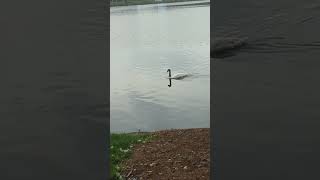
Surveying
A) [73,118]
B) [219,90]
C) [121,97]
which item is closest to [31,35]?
[73,118]

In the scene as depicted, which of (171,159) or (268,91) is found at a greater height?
(268,91)

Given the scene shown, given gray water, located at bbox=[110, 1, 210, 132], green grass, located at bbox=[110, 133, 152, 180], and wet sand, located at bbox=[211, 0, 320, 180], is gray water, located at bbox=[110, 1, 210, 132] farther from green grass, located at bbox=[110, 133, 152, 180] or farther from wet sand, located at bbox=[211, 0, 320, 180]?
wet sand, located at bbox=[211, 0, 320, 180]

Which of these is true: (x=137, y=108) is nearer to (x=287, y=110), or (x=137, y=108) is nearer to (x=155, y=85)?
(x=155, y=85)

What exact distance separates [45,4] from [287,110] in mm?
1661

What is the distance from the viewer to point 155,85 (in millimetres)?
14414

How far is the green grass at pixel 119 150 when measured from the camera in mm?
5054

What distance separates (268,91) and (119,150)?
3431 mm

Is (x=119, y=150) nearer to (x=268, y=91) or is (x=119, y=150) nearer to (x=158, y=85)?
(x=268, y=91)

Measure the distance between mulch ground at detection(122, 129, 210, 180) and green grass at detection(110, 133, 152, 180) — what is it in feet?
0.31

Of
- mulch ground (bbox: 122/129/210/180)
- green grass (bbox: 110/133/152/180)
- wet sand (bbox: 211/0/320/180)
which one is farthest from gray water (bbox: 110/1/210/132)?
wet sand (bbox: 211/0/320/180)

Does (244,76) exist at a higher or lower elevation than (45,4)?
lower

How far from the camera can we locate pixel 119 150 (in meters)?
6.14

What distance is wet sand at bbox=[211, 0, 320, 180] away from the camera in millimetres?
2998

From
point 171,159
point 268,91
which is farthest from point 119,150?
point 268,91
